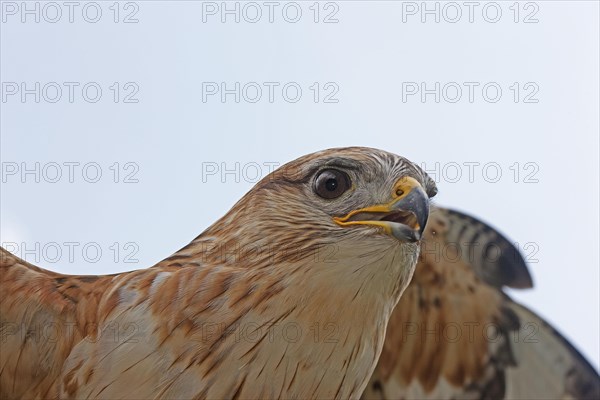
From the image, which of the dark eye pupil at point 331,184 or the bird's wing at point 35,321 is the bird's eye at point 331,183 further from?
the bird's wing at point 35,321

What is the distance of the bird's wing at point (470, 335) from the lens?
5141mm

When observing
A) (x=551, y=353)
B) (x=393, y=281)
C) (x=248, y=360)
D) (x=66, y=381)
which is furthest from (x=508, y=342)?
(x=66, y=381)

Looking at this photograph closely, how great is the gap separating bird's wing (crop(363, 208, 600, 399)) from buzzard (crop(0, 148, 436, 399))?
1132 millimetres

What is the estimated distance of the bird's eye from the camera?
4.06 metres

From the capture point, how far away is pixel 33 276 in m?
3.93

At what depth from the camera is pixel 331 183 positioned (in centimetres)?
409

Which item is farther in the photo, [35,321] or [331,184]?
[331,184]

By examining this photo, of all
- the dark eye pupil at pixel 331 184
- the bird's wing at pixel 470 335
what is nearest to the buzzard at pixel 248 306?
the dark eye pupil at pixel 331 184

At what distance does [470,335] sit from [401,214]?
1.59 meters

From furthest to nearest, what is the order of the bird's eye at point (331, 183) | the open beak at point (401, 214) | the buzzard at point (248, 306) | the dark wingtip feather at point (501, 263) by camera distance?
the dark wingtip feather at point (501, 263) < the bird's eye at point (331, 183) < the open beak at point (401, 214) < the buzzard at point (248, 306)

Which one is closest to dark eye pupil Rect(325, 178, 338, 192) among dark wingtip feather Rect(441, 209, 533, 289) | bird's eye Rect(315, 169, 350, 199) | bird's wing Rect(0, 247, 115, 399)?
bird's eye Rect(315, 169, 350, 199)

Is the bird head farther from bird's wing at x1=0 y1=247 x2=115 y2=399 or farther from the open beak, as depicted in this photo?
bird's wing at x1=0 y1=247 x2=115 y2=399

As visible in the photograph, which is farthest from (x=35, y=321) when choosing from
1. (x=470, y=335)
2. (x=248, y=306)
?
(x=470, y=335)

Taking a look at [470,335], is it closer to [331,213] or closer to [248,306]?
[331,213]
